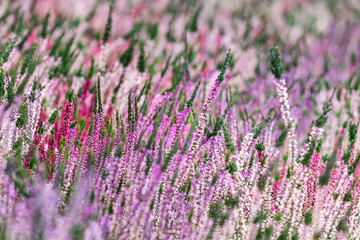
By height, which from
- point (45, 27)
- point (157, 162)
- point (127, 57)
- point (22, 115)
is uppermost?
point (45, 27)

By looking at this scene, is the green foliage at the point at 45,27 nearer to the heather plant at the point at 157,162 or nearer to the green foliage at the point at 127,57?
the heather plant at the point at 157,162

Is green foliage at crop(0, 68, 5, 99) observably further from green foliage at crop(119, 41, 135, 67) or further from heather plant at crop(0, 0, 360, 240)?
green foliage at crop(119, 41, 135, 67)

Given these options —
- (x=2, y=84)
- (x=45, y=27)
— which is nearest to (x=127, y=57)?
(x=45, y=27)

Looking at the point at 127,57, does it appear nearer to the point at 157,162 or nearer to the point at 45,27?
the point at 45,27

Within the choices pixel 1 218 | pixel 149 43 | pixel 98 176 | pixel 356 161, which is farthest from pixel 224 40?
pixel 1 218

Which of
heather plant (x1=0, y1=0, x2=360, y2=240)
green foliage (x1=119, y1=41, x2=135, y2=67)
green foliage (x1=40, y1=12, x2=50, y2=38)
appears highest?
green foliage (x1=40, y1=12, x2=50, y2=38)

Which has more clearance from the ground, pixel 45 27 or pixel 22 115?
pixel 45 27

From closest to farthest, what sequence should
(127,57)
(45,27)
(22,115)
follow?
(22,115) < (127,57) < (45,27)

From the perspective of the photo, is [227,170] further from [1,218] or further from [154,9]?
[154,9]

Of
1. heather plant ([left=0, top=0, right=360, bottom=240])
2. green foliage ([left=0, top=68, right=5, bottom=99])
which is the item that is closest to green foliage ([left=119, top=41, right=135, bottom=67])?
heather plant ([left=0, top=0, right=360, bottom=240])

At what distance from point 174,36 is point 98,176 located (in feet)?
6.68

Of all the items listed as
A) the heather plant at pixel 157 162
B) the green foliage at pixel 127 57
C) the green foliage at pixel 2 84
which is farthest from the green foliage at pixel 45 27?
the green foliage at pixel 2 84

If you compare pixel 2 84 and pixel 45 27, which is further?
pixel 45 27

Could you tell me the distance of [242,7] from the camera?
476 cm
